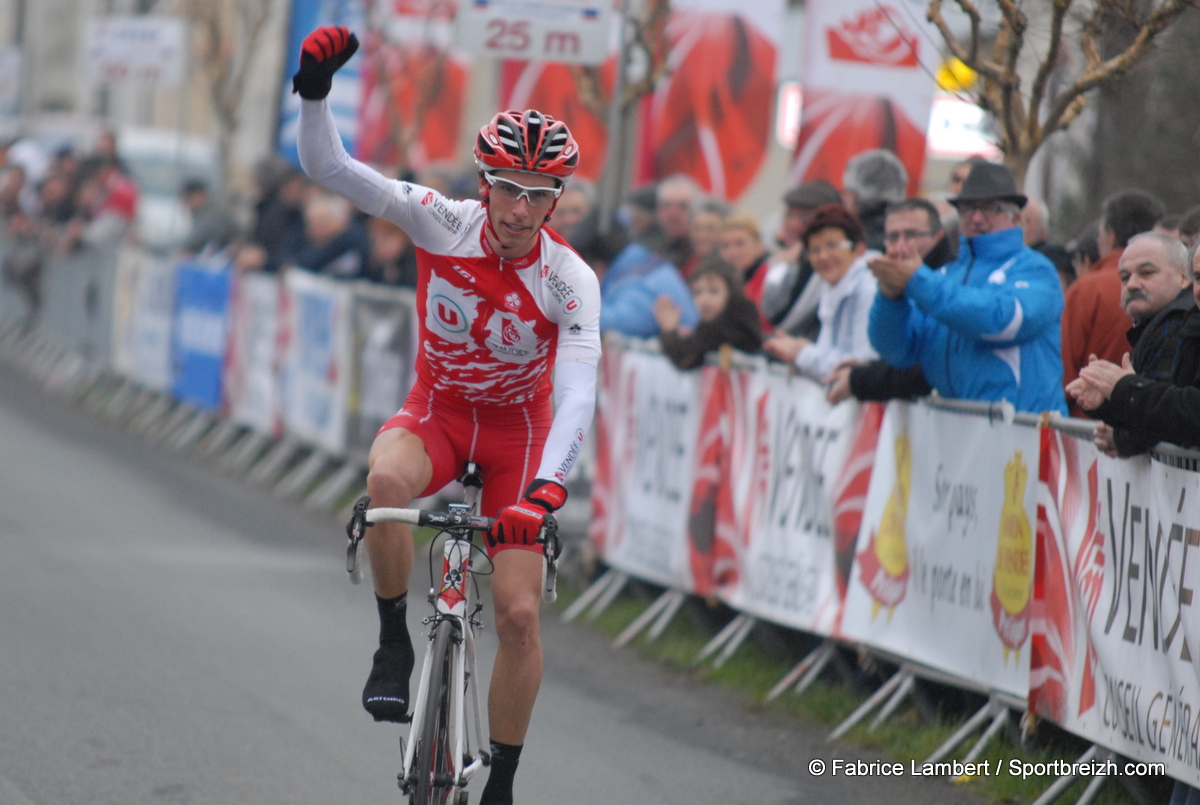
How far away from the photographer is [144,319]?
1892cm

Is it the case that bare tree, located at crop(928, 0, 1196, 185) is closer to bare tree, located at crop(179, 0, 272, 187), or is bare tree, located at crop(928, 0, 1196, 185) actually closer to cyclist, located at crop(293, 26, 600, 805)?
cyclist, located at crop(293, 26, 600, 805)

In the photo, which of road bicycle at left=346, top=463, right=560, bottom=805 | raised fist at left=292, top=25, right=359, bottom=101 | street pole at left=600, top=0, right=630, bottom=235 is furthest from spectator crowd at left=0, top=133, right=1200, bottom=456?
raised fist at left=292, top=25, right=359, bottom=101

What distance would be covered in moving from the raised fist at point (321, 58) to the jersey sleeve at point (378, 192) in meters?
0.08

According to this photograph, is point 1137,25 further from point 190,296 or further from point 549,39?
point 190,296

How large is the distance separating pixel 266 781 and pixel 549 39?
6.28m

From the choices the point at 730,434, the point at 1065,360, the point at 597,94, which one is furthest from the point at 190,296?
the point at 1065,360

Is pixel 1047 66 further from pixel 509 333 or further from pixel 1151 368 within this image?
pixel 509 333

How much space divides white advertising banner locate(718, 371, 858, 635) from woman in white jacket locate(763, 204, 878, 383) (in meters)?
0.15

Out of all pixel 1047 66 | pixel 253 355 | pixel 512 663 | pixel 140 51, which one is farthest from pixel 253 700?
pixel 140 51

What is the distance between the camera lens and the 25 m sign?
37.5 ft

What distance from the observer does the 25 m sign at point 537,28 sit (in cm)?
1142

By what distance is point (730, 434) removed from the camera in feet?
31.0

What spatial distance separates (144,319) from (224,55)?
4.82 m

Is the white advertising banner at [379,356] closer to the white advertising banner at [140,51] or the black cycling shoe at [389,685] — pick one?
the black cycling shoe at [389,685]
